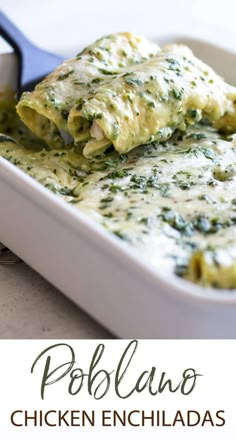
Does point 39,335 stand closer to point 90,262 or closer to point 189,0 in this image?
point 90,262

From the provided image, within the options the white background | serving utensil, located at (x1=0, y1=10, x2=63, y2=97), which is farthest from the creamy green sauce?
the white background

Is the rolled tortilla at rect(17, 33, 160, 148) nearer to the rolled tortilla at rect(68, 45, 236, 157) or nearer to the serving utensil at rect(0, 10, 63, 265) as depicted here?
the rolled tortilla at rect(68, 45, 236, 157)

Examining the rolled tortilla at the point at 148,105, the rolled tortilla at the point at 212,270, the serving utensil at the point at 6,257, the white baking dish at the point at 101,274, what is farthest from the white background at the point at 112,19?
the rolled tortilla at the point at 212,270

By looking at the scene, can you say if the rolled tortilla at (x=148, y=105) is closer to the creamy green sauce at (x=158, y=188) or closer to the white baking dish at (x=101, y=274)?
the creamy green sauce at (x=158, y=188)

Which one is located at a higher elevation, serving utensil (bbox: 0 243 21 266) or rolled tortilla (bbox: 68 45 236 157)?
rolled tortilla (bbox: 68 45 236 157)

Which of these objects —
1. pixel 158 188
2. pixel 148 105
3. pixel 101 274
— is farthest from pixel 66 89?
pixel 101 274

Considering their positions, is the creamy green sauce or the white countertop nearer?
the creamy green sauce

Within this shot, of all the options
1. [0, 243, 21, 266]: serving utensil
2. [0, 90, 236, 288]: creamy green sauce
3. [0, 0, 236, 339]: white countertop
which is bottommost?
[0, 243, 21, 266]: serving utensil
